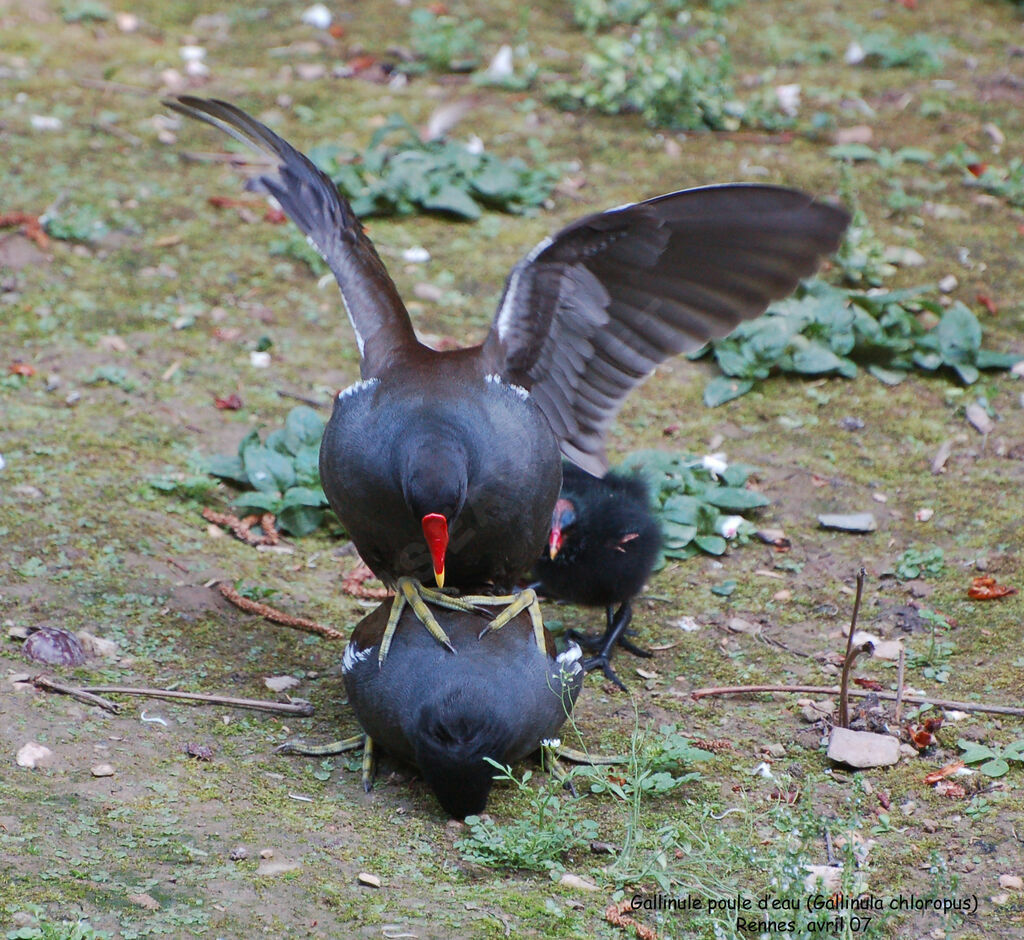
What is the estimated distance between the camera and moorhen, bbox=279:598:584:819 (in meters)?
3.25

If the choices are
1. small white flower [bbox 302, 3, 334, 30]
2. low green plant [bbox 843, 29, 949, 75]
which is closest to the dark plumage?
low green plant [bbox 843, 29, 949, 75]

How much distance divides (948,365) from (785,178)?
2033 mm

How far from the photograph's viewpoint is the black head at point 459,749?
3219mm

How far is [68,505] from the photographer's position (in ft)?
15.0

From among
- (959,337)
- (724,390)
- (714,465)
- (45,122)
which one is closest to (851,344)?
(959,337)

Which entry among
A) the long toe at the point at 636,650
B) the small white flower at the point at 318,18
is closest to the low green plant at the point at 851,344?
the long toe at the point at 636,650

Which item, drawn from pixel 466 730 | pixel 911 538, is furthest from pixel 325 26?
pixel 466 730

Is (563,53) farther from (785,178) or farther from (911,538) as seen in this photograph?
(911,538)

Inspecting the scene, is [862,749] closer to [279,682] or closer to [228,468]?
[279,682]

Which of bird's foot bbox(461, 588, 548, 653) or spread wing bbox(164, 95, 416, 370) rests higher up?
spread wing bbox(164, 95, 416, 370)

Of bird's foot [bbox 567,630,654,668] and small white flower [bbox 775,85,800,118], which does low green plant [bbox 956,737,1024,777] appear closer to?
bird's foot [bbox 567,630,654,668]

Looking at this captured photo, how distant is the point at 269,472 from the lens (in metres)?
4.93

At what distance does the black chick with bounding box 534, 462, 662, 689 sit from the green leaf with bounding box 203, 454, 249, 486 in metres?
1.27

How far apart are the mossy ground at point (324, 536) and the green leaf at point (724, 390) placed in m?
0.07
